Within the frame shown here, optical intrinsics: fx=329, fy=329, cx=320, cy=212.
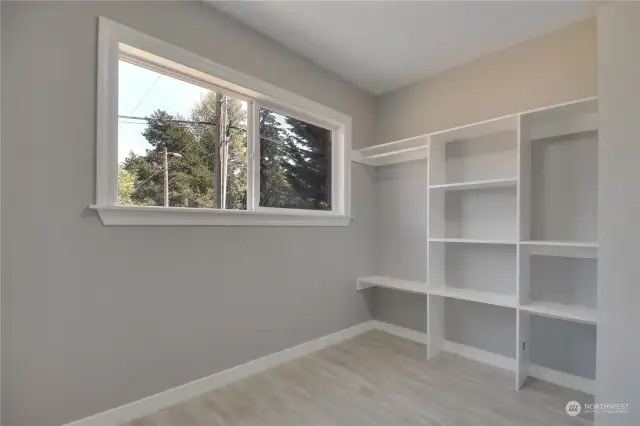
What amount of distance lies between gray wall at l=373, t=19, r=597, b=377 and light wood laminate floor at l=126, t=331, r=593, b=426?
25 centimetres

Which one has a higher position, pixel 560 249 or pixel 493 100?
pixel 493 100

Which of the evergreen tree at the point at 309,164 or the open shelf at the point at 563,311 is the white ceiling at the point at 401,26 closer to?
the evergreen tree at the point at 309,164

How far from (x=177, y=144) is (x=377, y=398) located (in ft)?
6.56

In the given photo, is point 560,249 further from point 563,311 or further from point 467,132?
point 467,132

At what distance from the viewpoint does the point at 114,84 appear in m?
1.73

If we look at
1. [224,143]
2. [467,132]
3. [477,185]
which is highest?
[467,132]

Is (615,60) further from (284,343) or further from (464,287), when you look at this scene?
(284,343)

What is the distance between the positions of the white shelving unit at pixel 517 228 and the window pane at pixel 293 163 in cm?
67

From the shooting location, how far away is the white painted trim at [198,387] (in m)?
1.71

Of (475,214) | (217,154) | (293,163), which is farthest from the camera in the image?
(293,163)

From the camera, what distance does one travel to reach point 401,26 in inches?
86.8

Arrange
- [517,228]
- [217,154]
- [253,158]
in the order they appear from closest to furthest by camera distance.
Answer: [517,228], [217,154], [253,158]

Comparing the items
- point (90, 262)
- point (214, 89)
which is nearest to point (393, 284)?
point (214, 89)

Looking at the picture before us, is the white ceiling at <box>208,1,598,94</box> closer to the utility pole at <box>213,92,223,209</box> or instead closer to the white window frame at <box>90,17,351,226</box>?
the white window frame at <box>90,17,351,226</box>
